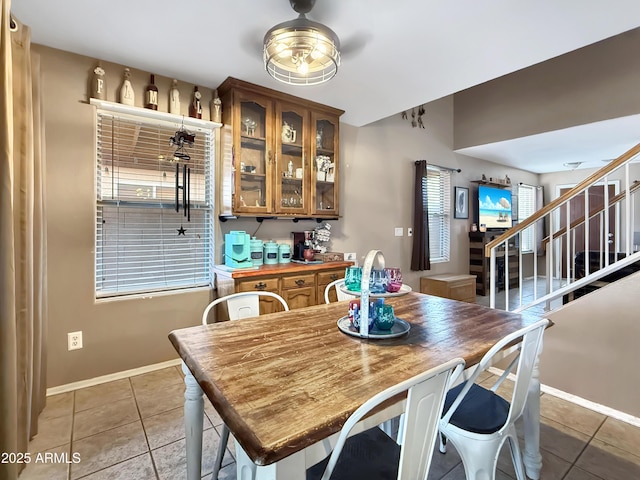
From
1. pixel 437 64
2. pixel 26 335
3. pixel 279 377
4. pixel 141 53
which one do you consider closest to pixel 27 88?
pixel 141 53

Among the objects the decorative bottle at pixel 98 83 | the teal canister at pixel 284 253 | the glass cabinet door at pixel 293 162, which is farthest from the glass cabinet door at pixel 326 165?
the decorative bottle at pixel 98 83

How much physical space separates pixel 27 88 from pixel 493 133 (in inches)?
196

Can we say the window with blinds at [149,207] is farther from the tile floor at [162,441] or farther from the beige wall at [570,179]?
the beige wall at [570,179]

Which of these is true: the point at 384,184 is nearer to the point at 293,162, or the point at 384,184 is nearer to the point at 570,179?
the point at 293,162

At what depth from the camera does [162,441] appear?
178 cm

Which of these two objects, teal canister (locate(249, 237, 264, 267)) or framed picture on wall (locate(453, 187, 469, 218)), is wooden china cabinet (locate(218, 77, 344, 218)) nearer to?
teal canister (locate(249, 237, 264, 267))

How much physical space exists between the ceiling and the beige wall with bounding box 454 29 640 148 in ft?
6.50

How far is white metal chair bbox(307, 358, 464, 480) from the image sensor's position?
2.44 feet

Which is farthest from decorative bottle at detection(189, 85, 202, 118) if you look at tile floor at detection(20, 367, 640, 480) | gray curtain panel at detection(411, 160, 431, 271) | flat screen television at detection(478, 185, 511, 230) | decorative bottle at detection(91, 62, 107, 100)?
flat screen television at detection(478, 185, 511, 230)

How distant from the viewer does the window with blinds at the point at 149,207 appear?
2504mm

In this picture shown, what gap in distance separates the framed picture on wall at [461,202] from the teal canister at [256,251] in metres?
3.55

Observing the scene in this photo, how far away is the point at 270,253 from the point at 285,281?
0.38 meters

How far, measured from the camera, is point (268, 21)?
6.38 feet

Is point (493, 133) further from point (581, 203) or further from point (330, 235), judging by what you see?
point (581, 203)
